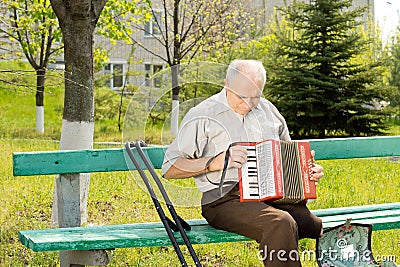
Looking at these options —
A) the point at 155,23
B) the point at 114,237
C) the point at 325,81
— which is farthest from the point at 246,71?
the point at 155,23

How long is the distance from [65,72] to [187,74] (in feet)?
5.14

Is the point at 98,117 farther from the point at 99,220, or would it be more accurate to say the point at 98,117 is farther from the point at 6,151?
the point at 99,220

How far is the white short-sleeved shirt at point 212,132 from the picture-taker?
339 cm

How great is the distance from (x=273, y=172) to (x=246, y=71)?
21.0 inches

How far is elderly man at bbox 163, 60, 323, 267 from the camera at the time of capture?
332 cm

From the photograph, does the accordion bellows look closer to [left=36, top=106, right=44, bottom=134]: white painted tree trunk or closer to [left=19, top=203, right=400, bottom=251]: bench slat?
[left=19, top=203, right=400, bottom=251]: bench slat

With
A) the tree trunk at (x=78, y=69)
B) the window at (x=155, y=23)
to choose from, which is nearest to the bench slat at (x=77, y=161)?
the tree trunk at (x=78, y=69)

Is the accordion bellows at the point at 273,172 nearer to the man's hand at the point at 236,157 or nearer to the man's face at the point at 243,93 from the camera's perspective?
the man's hand at the point at 236,157

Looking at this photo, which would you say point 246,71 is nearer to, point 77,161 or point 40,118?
point 77,161

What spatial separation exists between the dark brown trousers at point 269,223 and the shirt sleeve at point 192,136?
276 millimetres

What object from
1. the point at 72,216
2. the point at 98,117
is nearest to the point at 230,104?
the point at 72,216

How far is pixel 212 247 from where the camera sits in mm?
4766

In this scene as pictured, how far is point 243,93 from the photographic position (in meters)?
3.40

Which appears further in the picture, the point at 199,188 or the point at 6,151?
the point at 6,151
